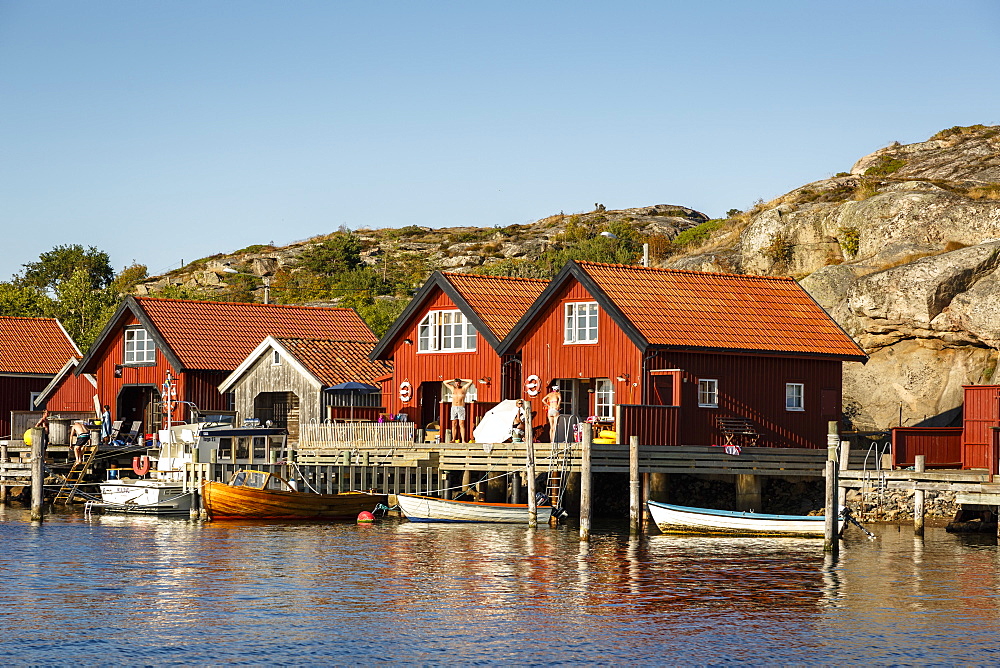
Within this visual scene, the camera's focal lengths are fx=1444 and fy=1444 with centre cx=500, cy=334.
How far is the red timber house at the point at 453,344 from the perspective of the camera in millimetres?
51969

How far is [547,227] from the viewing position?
5335 inches

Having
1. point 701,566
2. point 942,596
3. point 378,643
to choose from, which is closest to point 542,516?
point 701,566

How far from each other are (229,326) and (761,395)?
88.2ft

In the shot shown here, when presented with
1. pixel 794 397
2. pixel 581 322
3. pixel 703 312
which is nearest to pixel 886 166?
pixel 794 397

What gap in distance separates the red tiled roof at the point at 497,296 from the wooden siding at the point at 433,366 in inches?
28.3

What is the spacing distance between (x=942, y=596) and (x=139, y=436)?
4006 centimetres

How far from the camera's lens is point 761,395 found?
4941 centimetres

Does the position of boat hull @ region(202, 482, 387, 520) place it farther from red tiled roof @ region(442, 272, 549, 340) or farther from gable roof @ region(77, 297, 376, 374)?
gable roof @ region(77, 297, 376, 374)

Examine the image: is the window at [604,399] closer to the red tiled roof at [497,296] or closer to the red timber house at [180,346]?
the red tiled roof at [497,296]

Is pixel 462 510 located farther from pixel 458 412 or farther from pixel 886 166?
pixel 886 166

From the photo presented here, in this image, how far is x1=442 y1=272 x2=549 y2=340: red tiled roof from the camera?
52.8m

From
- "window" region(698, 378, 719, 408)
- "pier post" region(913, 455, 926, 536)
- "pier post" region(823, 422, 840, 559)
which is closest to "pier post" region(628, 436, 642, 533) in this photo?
"pier post" region(823, 422, 840, 559)

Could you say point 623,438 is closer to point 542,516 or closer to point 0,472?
point 542,516

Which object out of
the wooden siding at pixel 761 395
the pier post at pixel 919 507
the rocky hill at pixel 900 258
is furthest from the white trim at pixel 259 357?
the pier post at pixel 919 507
